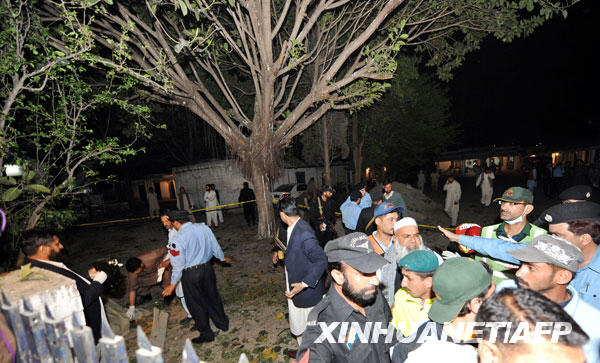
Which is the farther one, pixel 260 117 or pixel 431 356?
pixel 260 117

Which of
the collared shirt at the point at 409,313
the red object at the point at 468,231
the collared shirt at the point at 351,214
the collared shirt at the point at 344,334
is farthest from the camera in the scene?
the collared shirt at the point at 351,214

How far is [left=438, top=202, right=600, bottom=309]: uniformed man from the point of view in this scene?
8.30 ft

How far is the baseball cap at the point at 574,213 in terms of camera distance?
2.85m

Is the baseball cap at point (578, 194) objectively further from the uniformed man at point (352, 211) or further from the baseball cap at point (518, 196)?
the uniformed man at point (352, 211)

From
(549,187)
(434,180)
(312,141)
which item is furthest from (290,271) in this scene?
(434,180)

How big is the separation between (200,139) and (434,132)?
21.7 meters

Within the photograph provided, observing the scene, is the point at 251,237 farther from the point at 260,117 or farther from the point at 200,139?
the point at 200,139

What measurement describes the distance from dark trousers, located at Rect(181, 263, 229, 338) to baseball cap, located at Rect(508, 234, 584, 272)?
13.2 ft

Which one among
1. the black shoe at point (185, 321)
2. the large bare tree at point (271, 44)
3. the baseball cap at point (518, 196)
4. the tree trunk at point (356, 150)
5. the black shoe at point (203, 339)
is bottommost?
the black shoe at point (185, 321)

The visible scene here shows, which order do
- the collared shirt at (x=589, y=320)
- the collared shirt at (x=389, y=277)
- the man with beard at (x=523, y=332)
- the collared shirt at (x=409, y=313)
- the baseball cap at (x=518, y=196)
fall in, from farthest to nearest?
the baseball cap at (x=518, y=196) < the collared shirt at (x=389, y=277) < the collared shirt at (x=409, y=313) < the collared shirt at (x=589, y=320) < the man with beard at (x=523, y=332)

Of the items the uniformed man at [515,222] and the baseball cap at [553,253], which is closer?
the baseball cap at [553,253]

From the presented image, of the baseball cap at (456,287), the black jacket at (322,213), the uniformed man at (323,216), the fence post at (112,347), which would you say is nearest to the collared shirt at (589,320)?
the baseball cap at (456,287)

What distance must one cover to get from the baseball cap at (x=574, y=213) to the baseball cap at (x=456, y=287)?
1.85m

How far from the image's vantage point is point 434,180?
24125mm
